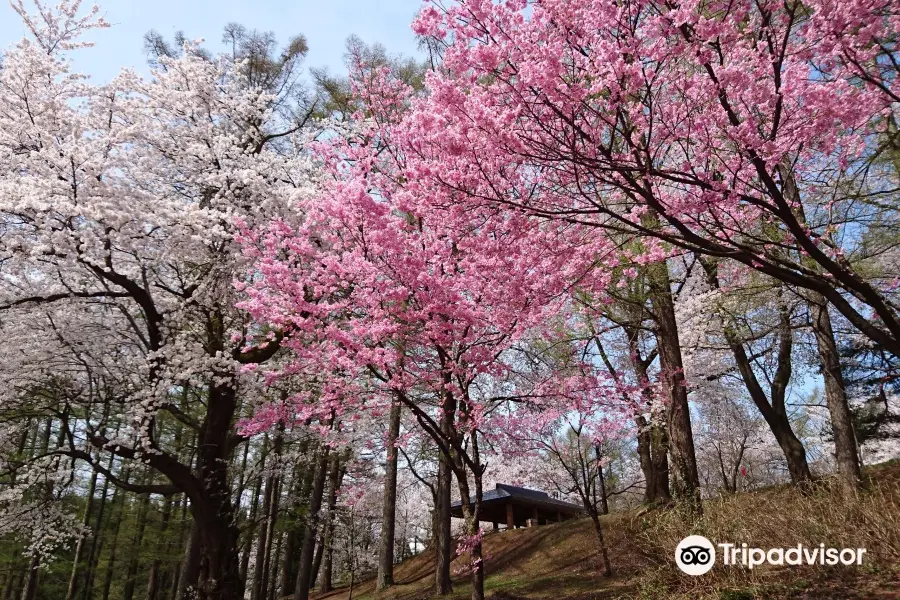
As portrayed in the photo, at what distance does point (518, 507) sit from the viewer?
1992cm

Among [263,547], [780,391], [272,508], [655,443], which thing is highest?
[780,391]

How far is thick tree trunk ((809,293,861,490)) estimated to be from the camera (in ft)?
29.5

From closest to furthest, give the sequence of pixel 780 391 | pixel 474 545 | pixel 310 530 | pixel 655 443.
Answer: pixel 474 545, pixel 655 443, pixel 780 391, pixel 310 530

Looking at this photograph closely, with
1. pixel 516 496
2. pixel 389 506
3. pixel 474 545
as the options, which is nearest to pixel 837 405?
pixel 474 545

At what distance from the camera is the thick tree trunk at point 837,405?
8977 millimetres

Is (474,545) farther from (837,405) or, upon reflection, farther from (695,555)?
(837,405)

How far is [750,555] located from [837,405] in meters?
5.58

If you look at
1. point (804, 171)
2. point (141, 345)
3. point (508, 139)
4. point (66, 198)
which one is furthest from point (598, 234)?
point (141, 345)

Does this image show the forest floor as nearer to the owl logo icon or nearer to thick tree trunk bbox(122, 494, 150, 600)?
the owl logo icon

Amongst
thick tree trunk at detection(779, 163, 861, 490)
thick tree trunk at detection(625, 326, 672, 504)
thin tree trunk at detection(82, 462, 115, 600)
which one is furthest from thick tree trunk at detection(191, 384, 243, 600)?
thin tree trunk at detection(82, 462, 115, 600)

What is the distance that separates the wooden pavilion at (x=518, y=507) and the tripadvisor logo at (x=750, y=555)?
1203cm

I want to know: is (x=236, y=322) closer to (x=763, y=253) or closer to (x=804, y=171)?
(x=763, y=253)

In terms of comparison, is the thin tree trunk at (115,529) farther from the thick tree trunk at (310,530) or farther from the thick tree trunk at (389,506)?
the thick tree trunk at (389,506)

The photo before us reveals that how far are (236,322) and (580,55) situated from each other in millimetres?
7239
